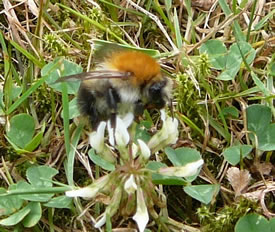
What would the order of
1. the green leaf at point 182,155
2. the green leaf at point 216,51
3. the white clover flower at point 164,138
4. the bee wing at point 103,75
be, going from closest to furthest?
the bee wing at point 103,75
the white clover flower at point 164,138
the green leaf at point 182,155
the green leaf at point 216,51

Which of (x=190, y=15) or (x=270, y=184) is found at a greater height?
(x=190, y=15)

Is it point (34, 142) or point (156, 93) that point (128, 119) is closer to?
point (156, 93)

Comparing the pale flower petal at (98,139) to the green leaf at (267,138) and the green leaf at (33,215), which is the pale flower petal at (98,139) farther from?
the green leaf at (267,138)

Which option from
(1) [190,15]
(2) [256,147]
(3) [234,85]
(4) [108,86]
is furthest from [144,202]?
(1) [190,15]

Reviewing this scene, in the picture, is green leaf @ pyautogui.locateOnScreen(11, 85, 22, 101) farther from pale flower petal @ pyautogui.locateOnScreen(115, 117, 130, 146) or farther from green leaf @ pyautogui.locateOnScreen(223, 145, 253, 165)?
green leaf @ pyautogui.locateOnScreen(223, 145, 253, 165)

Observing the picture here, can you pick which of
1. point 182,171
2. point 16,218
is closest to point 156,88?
point 182,171

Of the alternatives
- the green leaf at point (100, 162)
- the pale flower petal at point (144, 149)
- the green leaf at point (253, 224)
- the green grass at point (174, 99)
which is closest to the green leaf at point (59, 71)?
the green grass at point (174, 99)

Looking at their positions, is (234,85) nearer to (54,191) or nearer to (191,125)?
(191,125)
